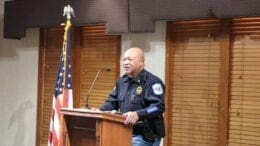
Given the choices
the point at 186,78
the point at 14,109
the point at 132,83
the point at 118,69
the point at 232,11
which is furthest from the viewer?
the point at 14,109

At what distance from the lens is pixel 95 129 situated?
3.35m

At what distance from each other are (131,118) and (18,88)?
349cm

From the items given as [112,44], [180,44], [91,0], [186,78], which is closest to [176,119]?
[186,78]

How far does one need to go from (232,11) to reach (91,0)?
1848 mm

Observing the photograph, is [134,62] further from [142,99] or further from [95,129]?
[95,129]

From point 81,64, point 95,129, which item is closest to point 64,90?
point 81,64

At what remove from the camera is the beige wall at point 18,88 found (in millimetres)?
6262

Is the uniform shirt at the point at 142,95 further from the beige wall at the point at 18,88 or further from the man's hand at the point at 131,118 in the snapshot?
the beige wall at the point at 18,88

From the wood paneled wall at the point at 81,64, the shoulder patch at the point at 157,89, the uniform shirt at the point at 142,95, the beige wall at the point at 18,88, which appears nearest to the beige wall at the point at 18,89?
the beige wall at the point at 18,88

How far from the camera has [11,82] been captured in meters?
6.54

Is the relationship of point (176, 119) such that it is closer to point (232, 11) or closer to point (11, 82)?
point (232, 11)

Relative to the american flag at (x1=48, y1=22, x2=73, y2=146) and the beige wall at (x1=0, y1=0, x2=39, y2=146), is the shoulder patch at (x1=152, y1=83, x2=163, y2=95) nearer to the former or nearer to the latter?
the american flag at (x1=48, y1=22, x2=73, y2=146)

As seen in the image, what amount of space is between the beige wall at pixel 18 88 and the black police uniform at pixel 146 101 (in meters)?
2.85

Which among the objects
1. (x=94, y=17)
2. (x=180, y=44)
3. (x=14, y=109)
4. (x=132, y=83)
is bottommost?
(x=14, y=109)
